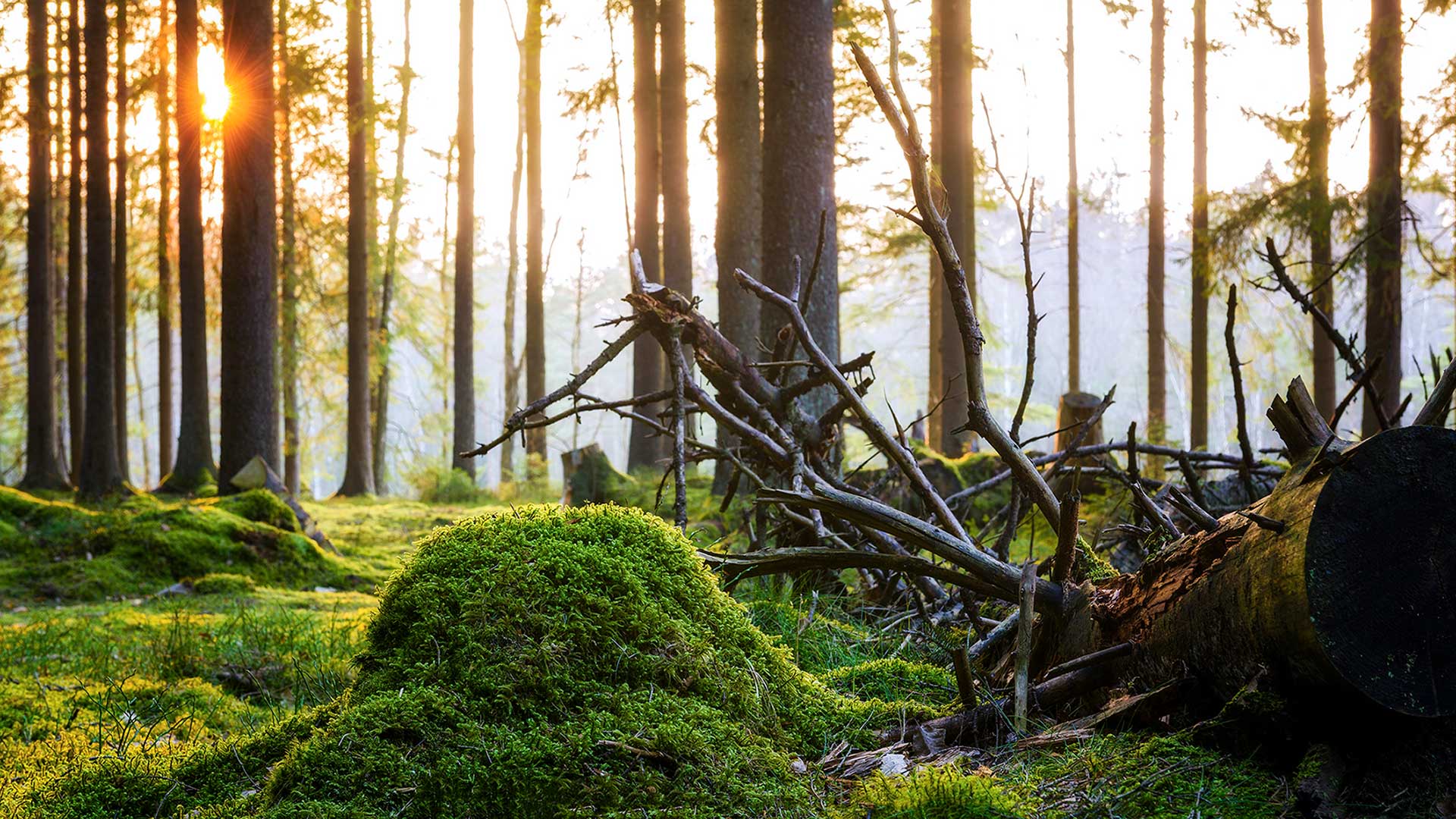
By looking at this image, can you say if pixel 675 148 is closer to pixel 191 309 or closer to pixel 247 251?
pixel 247 251

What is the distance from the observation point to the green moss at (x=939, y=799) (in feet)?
6.05

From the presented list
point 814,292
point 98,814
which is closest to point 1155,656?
point 98,814

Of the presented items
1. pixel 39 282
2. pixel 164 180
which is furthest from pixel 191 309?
pixel 164 180

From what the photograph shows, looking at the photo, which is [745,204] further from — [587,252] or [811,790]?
[587,252]

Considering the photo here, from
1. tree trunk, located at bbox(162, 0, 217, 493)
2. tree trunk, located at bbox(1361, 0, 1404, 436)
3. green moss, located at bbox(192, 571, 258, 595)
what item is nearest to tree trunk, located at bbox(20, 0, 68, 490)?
tree trunk, located at bbox(162, 0, 217, 493)

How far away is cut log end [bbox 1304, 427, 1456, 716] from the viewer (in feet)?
5.82

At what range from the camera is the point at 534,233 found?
19391 millimetres

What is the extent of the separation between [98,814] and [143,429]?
35932 millimetres

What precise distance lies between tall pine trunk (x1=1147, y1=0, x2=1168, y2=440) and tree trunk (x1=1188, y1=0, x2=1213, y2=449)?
79 centimetres

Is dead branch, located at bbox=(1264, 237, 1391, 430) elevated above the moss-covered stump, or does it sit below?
above

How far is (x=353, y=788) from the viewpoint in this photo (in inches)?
77.1

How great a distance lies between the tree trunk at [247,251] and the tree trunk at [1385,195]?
39.2 ft

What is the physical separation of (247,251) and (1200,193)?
45.2 feet

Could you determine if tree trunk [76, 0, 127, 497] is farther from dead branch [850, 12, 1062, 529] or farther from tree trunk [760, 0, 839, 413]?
dead branch [850, 12, 1062, 529]
